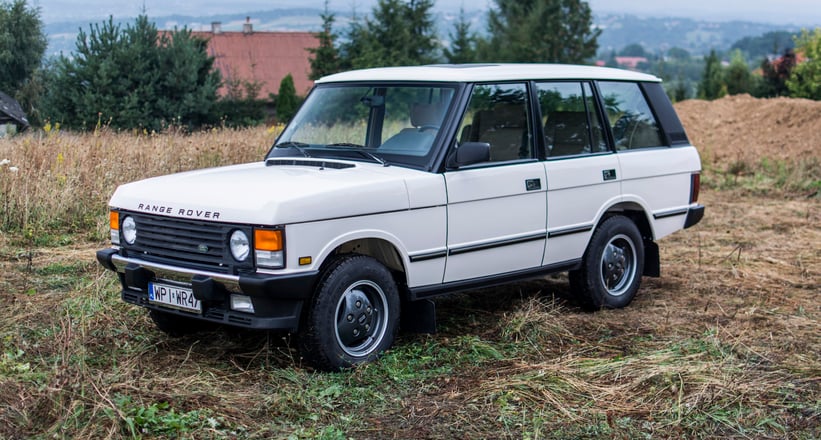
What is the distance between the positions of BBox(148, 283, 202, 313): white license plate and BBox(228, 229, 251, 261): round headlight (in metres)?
0.37

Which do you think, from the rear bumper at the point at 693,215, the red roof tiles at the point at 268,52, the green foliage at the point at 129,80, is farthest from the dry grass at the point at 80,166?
the red roof tiles at the point at 268,52

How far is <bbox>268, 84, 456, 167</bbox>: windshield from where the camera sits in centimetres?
651

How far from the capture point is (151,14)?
3253cm

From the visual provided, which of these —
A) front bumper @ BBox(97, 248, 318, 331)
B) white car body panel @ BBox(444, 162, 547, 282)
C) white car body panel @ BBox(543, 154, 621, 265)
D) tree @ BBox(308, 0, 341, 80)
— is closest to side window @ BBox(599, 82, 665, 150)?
white car body panel @ BBox(543, 154, 621, 265)

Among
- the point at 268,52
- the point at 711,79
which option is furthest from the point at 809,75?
the point at 268,52

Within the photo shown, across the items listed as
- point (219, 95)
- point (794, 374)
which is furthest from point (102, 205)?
point (219, 95)

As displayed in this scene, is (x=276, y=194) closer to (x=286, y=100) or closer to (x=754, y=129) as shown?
(x=754, y=129)

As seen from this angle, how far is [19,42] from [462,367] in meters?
29.3

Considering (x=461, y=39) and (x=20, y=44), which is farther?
(x=461, y=39)

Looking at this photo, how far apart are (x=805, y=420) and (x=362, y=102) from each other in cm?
374

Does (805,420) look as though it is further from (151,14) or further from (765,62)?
(765,62)

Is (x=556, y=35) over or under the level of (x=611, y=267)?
over

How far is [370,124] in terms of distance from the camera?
701 cm

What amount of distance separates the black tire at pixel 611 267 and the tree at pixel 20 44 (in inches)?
1075
